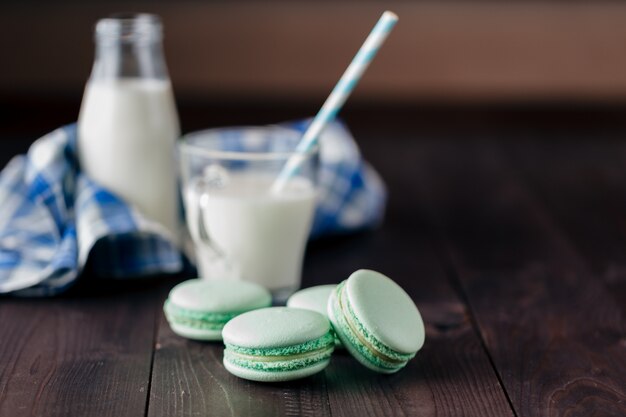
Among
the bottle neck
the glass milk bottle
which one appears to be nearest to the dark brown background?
the glass milk bottle

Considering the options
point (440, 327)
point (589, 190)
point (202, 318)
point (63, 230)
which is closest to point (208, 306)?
point (202, 318)

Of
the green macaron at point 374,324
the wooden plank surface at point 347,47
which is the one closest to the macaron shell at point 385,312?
the green macaron at point 374,324

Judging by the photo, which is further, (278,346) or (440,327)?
(440,327)

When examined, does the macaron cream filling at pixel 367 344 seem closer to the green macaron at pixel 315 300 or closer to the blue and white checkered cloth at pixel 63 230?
the green macaron at pixel 315 300

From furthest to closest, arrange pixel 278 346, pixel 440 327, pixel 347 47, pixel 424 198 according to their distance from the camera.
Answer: pixel 347 47, pixel 424 198, pixel 440 327, pixel 278 346

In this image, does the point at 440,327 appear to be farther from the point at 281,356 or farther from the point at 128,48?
the point at 128,48

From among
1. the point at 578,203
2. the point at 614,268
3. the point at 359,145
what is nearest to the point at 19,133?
the point at 359,145

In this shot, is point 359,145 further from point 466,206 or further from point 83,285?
point 83,285

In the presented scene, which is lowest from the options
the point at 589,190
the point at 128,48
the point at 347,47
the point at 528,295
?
the point at 347,47
